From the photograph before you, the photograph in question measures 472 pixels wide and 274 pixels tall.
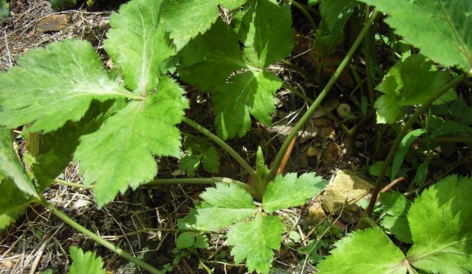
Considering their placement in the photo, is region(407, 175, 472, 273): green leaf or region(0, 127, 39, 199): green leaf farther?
region(0, 127, 39, 199): green leaf

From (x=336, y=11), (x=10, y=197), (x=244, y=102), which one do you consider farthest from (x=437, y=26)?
(x=10, y=197)

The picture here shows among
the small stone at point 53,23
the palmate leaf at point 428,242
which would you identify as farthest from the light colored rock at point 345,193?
the small stone at point 53,23

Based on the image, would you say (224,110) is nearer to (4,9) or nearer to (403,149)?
(403,149)

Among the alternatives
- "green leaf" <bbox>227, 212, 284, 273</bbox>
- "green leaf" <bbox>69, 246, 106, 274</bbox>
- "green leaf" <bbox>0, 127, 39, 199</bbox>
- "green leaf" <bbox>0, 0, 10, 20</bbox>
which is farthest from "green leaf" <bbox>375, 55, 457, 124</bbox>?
"green leaf" <bbox>0, 0, 10, 20</bbox>

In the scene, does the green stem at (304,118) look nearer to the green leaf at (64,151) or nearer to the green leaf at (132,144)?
the green leaf at (132,144)

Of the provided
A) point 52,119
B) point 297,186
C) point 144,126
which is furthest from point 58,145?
point 297,186

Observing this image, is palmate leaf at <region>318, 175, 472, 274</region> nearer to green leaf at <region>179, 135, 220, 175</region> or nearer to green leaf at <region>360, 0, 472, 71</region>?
green leaf at <region>360, 0, 472, 71</region>

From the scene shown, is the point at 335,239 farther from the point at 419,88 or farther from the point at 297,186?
the point at 419,88
